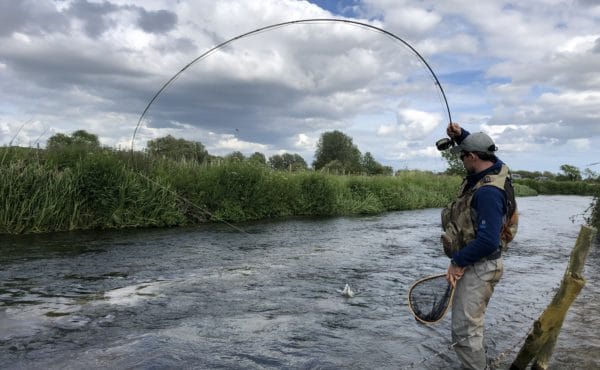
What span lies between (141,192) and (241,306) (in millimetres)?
9635

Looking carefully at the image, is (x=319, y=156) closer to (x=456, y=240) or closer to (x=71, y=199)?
(x=71, y=199)

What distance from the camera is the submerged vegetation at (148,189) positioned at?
13617 mm

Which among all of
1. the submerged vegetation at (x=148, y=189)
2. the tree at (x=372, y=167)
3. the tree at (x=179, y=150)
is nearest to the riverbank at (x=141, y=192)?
the submerged vegetation at (x=148, y=189)

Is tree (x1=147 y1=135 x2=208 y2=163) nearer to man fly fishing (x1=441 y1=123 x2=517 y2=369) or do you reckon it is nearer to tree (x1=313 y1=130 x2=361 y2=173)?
man fly fishing (x1=441 y1=123 x2=517 y2=369)

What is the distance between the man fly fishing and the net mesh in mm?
225

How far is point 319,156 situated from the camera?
70625 millimetres

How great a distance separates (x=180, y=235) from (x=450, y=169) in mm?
44529

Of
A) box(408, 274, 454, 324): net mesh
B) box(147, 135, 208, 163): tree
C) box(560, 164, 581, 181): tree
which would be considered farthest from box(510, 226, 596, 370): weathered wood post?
box(560, 164, 581, 181): tree

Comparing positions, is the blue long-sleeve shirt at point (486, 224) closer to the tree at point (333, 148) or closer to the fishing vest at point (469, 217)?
the fishing vest at point (469, 217)

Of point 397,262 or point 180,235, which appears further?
point 180,235

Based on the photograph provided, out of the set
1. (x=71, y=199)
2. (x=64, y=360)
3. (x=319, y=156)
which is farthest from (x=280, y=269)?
(x=319, y=156)

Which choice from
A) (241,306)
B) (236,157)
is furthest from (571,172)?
(241,306)

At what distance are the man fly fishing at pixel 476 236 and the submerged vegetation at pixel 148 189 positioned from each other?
12590 millimetres

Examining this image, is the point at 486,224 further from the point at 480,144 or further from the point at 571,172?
the point at 571,172
